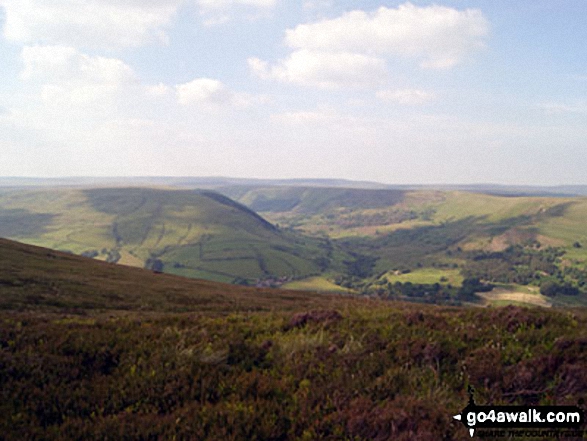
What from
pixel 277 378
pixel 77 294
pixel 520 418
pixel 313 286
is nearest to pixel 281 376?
pixel 277 378

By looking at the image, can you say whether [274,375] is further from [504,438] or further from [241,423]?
[504,438]

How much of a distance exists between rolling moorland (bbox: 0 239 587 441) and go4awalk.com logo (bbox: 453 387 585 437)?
0.36m

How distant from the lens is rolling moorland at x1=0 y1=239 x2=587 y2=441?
252 inches

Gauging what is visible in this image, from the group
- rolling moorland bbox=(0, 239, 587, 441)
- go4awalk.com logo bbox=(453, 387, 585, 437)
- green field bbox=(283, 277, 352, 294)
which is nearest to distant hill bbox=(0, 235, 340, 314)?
rolling moorland bbox=(0, 239, 587, 441)

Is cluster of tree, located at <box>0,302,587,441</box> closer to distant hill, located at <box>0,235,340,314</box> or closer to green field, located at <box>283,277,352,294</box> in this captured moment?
distant hill, located at <box>0,235,340,314</box>

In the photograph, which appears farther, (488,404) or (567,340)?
(567,340)

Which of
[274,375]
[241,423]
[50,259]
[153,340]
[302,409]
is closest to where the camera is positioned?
[241,423]

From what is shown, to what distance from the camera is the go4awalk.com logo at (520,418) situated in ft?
20.0

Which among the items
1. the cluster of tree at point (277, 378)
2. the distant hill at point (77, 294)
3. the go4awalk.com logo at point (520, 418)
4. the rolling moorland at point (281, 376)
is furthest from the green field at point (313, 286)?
the go4awalk.com logo at point (520, 418)

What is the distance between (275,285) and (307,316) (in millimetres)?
175872

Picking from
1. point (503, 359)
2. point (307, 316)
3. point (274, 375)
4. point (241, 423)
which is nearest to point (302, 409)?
point (241, 423)

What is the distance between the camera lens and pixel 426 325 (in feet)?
42.0

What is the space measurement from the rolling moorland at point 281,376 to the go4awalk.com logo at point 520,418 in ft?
1.18

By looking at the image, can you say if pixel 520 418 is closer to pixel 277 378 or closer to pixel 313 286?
pixel 277 378
